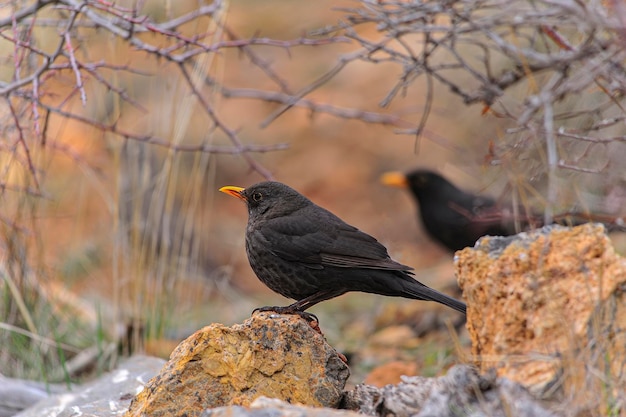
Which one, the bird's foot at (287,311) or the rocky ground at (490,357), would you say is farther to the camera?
the bird's foot at (287,311)

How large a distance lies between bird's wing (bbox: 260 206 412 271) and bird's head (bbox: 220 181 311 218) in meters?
0.22

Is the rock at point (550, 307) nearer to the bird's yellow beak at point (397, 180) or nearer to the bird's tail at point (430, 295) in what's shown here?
the bird's tail at point (430, 295)

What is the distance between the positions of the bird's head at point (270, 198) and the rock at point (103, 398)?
1074mm

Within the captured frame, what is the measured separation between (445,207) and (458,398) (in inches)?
202

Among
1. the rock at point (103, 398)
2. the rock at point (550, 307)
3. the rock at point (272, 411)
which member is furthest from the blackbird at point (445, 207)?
the rock at point (272, 411)

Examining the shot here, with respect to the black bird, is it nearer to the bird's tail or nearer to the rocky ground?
the bird's tail

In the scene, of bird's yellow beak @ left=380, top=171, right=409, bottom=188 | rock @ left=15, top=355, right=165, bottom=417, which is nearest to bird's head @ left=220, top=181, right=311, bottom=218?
rock @ left=15, top=355, right=165, bottom=417

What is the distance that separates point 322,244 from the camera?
14.7 feet

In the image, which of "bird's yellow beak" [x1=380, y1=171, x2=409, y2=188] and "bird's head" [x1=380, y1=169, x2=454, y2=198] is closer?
"bird's head" [x1=380, y1=169, x2=454, y2=198]

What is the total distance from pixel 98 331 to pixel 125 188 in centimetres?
457

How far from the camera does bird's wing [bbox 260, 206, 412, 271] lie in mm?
4363

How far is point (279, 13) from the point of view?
17094 mm

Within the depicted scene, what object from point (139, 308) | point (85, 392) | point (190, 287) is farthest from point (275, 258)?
point (190, 287)

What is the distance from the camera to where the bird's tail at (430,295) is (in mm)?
4031
